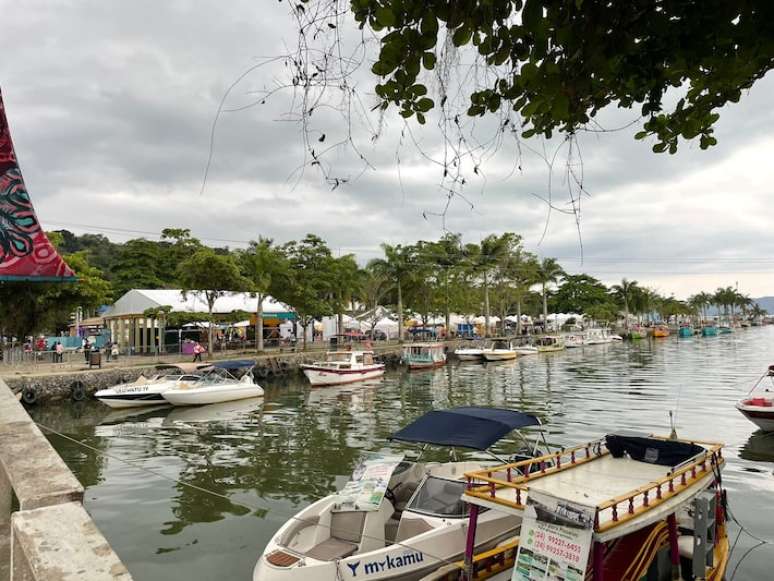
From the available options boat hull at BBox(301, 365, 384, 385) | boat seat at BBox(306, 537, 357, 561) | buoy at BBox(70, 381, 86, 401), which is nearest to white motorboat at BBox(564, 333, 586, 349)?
boat hull at BBox(301, 365, 384, 385)

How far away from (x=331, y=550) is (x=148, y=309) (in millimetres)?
34785

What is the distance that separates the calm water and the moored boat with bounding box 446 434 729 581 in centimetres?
237

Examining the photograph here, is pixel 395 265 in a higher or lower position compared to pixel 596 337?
higher

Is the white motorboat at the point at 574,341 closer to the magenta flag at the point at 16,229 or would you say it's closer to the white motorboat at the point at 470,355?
the white motorboat at the point at 470,355

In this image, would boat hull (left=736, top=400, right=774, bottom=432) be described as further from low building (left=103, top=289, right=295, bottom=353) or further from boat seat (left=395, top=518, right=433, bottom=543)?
low building (left=103, top=289, right=295, bottom=353)

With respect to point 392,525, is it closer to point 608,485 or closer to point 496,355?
point 608,485

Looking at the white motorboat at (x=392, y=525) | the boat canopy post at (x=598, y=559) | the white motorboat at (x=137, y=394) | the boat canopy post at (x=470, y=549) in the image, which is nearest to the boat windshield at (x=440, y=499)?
the white motorboat at (x=392, y=525)

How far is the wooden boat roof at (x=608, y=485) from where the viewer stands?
5809mm

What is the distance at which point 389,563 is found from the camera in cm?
668

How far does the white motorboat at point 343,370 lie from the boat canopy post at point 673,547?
2747cm

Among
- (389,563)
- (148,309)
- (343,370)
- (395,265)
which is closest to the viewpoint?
(389,563)

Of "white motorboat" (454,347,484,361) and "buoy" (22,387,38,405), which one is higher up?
"buoy" (22,387,38,405)

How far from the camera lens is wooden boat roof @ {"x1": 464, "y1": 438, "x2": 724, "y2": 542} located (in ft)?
19.1

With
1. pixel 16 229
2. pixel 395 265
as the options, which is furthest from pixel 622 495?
pixel 395 265
